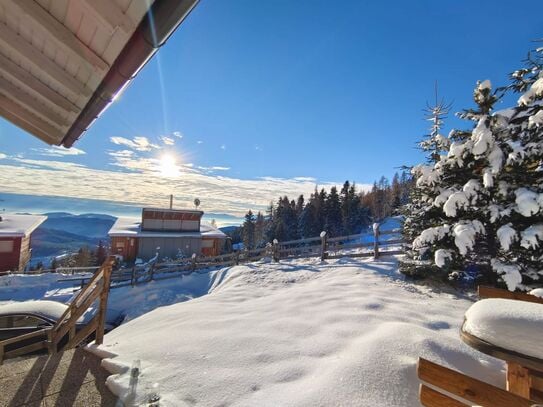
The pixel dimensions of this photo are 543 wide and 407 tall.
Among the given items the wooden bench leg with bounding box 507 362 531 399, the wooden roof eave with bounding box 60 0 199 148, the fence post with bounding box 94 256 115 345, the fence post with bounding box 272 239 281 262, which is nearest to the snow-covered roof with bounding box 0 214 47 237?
the fence post with bounding box 272 239 281 262

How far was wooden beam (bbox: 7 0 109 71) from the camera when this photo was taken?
180cm

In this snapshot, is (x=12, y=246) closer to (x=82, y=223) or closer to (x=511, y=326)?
(x=511, y=326)

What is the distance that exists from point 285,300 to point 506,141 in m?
6.22

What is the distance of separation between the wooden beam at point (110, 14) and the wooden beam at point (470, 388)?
10.2 ft

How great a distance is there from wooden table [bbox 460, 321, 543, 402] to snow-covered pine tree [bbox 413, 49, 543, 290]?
15.6ft

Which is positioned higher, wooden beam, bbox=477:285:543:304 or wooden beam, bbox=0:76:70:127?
wooden beam, bbox=0:76:70:127

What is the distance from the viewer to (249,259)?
17.2 m

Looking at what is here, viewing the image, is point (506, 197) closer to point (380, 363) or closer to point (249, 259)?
point (380, 363)

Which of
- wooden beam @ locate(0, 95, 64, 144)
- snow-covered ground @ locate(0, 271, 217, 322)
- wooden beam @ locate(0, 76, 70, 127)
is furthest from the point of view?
snow-covered ground @ locate(0, 271, 217, 322)

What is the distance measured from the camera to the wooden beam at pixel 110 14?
1743 mm

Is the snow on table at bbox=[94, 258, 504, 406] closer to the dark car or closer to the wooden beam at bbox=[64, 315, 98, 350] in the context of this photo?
the wooden beam at bbox=[64, 315, 98, 350]

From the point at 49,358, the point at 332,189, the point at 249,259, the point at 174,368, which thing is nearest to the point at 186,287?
the point at 249,259

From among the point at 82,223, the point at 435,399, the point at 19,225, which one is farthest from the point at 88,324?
the point at 82,223

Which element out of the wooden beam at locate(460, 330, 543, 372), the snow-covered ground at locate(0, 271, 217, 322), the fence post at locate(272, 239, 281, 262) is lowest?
the snow-covered ground at locate(0, 271, 217, 322)
